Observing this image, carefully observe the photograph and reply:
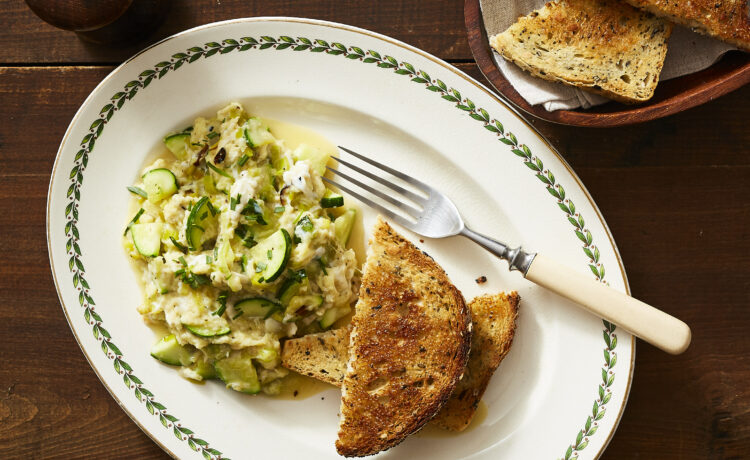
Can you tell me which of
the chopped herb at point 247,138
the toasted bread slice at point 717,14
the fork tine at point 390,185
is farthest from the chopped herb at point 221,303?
the toasted bread slice at point 717,14

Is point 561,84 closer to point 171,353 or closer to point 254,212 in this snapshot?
point 254,212

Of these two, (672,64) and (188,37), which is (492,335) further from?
(188,37)

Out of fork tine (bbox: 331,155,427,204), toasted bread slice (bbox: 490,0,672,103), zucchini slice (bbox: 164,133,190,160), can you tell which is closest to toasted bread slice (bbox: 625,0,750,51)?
toasted bread slice (bbox: 490,0,672,103)

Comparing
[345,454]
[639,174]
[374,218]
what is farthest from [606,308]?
[345,454]

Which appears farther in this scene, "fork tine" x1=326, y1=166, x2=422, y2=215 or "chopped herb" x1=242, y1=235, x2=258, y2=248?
"fork tine" x1=326, y1=166, x2=422, y2=215

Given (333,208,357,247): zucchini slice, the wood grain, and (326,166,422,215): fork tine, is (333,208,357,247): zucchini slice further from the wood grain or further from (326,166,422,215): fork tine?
the wood grain

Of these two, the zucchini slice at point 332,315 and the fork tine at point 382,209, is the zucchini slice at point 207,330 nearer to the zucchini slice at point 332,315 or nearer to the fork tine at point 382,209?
the zucchini slice at point 332,315

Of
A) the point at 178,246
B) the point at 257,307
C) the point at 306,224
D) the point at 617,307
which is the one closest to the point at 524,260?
the point at 617,307
